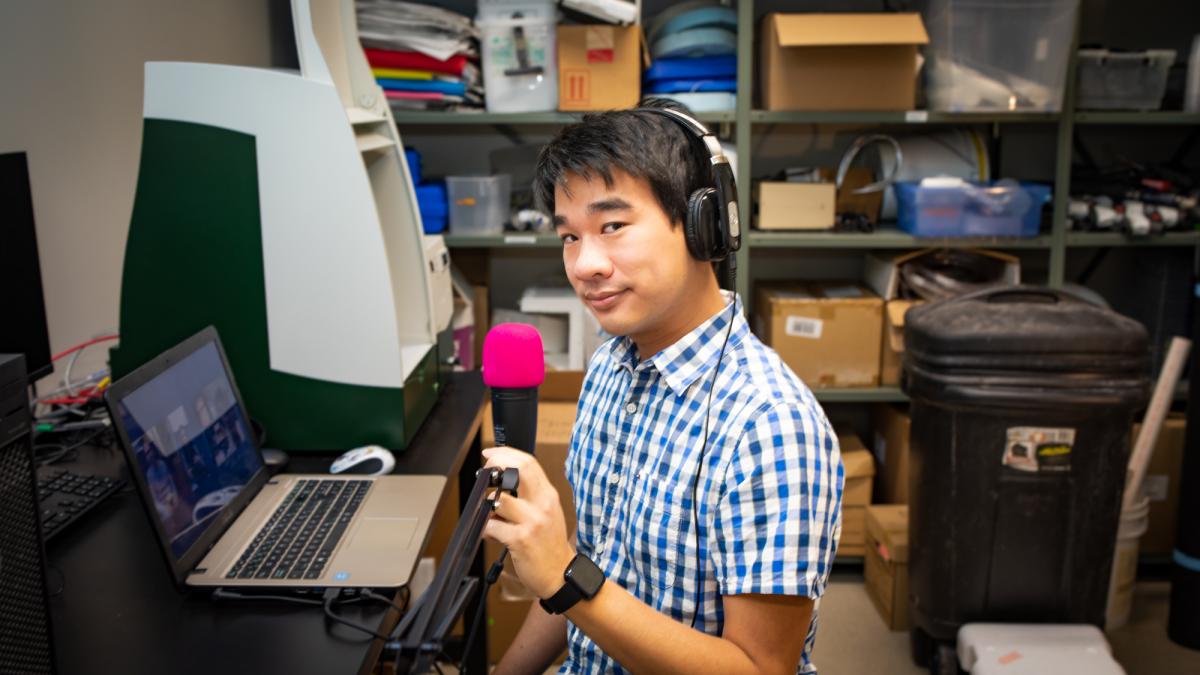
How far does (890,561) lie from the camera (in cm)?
261

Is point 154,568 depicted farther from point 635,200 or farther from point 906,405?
point 906,405

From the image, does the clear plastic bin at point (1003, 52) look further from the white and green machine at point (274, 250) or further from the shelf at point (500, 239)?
the white and green machine at point (274, 250)

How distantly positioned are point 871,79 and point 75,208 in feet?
6.64

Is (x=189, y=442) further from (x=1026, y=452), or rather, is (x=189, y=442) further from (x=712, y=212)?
(x=1026, y=452)

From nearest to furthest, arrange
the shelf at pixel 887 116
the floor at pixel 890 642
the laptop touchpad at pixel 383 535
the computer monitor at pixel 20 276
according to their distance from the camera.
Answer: the laptop touchpad at pixel 383 535
the computer monitor at pixel 20 276
the floor at pixel 890 642
the shelf at pixel 887 116

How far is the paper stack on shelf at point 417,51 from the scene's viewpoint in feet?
8.72

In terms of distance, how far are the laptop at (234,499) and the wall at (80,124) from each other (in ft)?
2.24

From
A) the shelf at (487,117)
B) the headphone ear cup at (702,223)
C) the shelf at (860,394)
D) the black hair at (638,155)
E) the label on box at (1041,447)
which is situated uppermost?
the shelf at (487,117)

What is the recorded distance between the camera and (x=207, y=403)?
4.50ft

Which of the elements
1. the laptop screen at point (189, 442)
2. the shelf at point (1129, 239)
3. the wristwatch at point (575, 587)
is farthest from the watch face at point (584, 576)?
the shelf at point (1129, 239)

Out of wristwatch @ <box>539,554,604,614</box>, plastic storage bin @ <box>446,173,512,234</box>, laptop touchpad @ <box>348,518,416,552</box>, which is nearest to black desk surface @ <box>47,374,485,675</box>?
laptop touchpad @ <box>348,518,416,552</box>

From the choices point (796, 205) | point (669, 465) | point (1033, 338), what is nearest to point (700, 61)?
point (796, 205)

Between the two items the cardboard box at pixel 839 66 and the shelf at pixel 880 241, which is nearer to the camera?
the cardboard box at pixel 839 66

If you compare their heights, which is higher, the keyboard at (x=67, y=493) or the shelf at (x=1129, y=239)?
the shelf at (x=1129, y=239)
